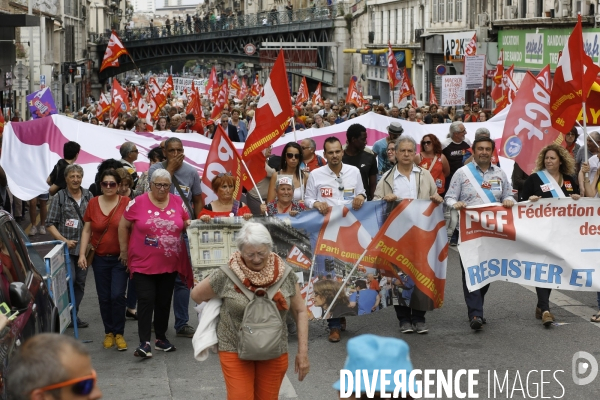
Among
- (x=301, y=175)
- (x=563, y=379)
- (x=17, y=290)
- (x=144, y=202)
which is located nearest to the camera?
(x=17, y=290)

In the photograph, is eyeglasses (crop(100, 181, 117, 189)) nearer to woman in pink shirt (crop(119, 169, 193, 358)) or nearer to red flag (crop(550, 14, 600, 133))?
woman in pink shirt (crop(119, 169, 193, 358))

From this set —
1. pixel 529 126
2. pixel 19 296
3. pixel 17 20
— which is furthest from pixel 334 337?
pixel 17 20

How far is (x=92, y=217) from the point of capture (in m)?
8.83

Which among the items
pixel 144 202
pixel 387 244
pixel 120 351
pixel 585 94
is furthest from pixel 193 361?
pixel 585 94

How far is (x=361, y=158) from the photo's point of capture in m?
11.1

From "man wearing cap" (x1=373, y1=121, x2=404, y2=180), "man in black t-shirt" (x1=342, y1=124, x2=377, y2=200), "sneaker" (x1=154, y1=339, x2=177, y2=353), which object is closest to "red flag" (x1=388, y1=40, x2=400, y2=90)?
"man wearing cap" (x1=373, y1=121, x2=404, y2=180)

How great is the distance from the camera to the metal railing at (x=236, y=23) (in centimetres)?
8131

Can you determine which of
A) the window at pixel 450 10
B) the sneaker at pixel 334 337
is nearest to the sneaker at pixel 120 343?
the sneaker at pixel 334 337

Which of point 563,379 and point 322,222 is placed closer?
point 563,379

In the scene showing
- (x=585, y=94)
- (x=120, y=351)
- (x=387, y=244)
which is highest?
(x=585, y=94)

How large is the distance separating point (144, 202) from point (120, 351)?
131cm

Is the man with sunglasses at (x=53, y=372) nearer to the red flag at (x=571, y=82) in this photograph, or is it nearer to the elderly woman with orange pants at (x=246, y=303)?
the elderly woman with orange pants at (x=246, y=303)

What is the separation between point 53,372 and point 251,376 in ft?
8.33

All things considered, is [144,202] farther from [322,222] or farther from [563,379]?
[563,379]
